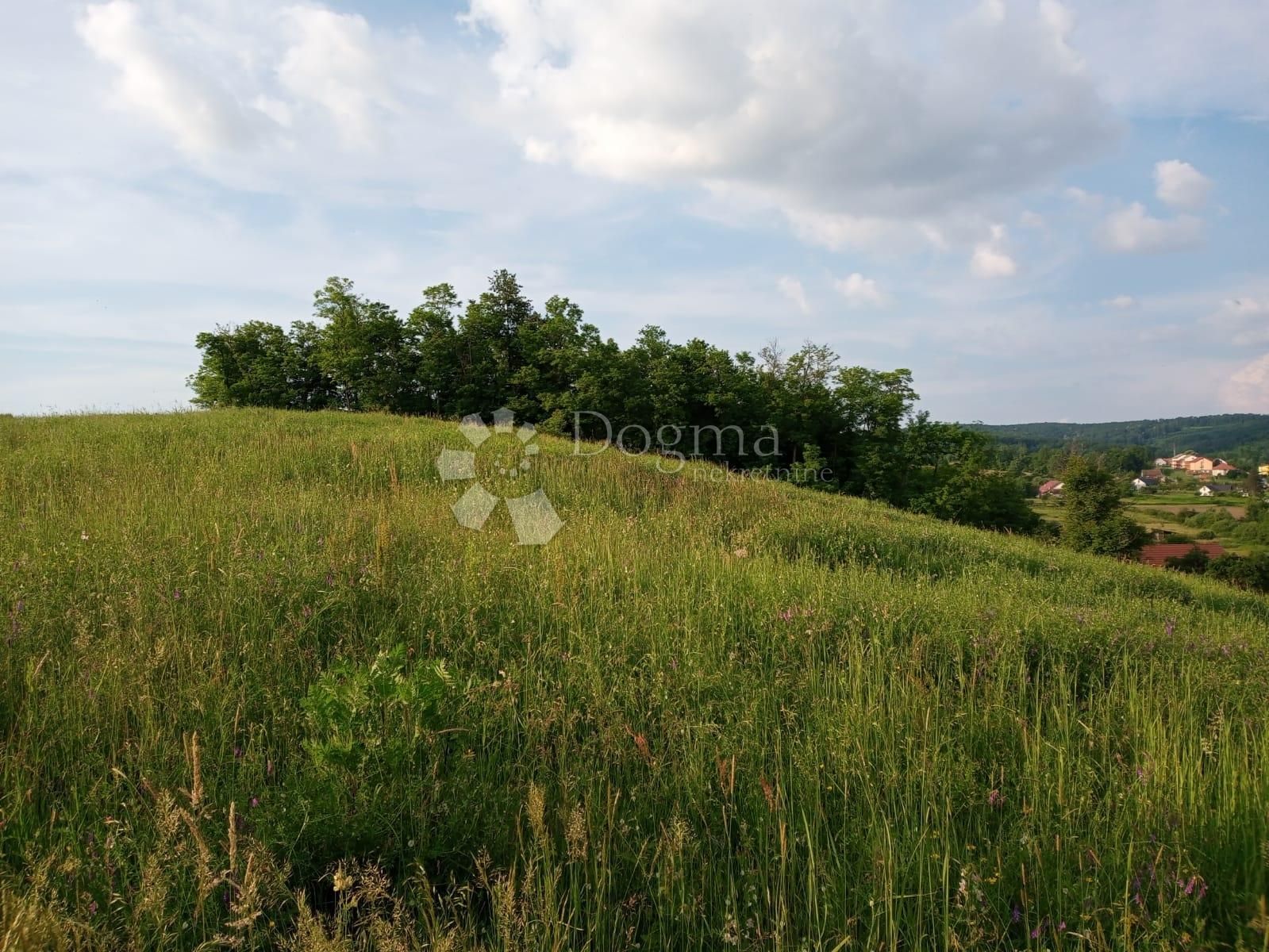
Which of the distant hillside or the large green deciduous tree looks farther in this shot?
the distant hillside

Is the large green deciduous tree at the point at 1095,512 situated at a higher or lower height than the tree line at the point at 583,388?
lower

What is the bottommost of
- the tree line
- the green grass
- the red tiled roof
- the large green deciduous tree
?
the red tiled roof

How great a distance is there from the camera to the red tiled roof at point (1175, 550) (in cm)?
4536

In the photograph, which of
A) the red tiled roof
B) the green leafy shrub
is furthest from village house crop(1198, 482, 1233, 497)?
the green leafy shrub

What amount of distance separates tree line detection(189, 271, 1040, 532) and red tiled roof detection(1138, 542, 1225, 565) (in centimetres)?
1408

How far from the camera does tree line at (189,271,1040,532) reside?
3000cm

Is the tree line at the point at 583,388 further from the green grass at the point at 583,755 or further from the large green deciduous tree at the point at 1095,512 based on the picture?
the green grass at the point at 583,755

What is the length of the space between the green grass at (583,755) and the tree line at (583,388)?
2076cm

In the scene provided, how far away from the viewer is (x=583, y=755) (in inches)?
106

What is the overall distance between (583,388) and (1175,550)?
176ft

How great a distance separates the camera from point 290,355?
32.7 m

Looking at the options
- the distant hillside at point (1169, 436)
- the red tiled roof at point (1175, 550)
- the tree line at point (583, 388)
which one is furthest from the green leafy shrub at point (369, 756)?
the distant hillside at point (1169, 436)

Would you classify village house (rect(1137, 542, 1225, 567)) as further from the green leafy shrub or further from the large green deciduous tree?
the green leafy shrub

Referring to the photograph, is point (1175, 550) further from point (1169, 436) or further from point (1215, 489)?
point (1169, 436)
